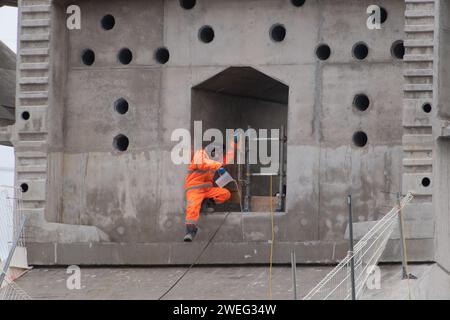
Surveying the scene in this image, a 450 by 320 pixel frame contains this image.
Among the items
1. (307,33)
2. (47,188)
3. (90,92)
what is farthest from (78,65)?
(307,33)

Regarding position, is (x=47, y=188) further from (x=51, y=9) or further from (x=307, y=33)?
(x=307, y=33)

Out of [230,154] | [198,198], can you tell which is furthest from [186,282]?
[230,154]

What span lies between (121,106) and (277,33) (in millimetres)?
3014

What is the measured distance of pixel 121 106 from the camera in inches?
1018

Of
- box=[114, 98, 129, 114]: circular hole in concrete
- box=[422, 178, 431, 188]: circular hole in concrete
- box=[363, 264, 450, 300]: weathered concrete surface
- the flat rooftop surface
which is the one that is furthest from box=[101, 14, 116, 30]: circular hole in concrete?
box=[363, 264, 450, 300]: weathered concrete surface

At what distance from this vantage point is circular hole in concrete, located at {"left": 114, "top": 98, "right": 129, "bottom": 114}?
25.8 metres

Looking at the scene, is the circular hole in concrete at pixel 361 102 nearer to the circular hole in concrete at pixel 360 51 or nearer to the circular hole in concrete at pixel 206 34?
the circular hole in concrete at pixel 360 51

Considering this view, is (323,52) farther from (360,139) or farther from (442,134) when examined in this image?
(442,134)

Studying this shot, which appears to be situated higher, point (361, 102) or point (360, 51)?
point (360, 51)

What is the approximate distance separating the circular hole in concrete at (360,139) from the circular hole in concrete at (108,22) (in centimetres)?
477

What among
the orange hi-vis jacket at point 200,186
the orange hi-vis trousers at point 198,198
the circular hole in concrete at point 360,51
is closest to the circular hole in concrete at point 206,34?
the orange hi-vis jacket at point 200,186

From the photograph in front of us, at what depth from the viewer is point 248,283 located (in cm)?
2333

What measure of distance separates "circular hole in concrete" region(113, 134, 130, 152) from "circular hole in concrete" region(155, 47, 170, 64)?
1.46 meters

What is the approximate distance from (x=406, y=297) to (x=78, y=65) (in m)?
7.70
